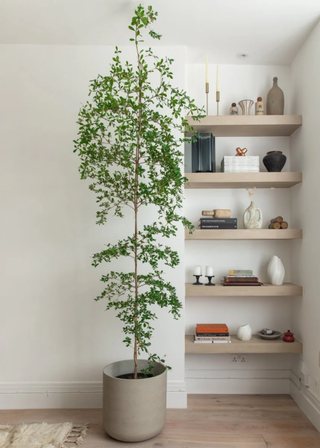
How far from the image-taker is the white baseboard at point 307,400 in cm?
248

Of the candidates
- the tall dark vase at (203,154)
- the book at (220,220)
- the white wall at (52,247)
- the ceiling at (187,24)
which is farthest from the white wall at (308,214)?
the white wall at (52,247)

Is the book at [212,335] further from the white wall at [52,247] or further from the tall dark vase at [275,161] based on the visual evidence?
the tall dark vase at [275,161]

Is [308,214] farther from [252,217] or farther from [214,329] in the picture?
[214,329]

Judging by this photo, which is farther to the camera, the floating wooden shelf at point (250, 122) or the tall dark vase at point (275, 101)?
the tall dark vase at point (275, 101)

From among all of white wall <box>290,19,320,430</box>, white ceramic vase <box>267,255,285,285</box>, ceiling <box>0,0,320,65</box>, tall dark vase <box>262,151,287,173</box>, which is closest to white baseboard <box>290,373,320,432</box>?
white wall <box>290,19,320,430</box>

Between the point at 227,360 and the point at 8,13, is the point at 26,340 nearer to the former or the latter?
the point at 227,360

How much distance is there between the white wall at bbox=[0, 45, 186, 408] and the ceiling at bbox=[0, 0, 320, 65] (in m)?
0.13

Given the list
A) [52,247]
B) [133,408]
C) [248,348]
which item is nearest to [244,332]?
[248,348]

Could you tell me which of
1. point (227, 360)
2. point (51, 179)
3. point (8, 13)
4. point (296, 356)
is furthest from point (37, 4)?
point (296, 356)

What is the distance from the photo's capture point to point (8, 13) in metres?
2.47

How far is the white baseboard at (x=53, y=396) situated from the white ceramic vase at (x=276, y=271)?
1.04 m

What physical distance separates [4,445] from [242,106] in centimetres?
278

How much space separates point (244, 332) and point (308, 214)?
3.23 feet

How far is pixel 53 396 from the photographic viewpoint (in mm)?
2768
